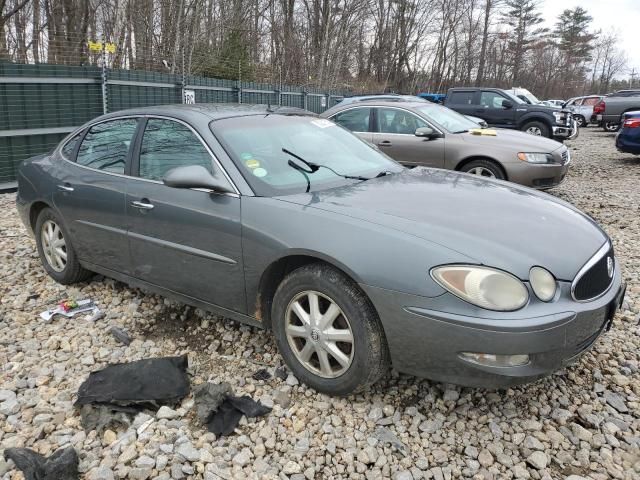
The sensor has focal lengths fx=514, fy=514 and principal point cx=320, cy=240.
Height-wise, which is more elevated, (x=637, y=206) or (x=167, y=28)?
(x=167, y=28)

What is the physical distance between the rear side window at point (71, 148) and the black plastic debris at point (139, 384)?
2.00 metres

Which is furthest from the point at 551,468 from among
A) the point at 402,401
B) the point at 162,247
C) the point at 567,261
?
the point at 162,247

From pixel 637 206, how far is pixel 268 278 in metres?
6.81

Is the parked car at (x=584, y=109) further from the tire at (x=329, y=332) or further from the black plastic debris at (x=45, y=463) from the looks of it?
the black plastic debris at (x=45, y=463)

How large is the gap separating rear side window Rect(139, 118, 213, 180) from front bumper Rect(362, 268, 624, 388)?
1.53m


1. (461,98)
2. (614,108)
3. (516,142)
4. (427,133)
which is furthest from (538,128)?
(614,108)

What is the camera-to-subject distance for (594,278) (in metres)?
2.58

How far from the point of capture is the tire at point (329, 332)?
250cm

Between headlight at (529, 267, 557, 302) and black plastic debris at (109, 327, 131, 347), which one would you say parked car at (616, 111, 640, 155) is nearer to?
headlight at (529, 267, 557, 302)

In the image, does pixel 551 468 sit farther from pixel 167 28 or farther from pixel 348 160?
pixel 167 28

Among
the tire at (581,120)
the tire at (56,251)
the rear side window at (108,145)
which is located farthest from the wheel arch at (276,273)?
the tire at (581,120)

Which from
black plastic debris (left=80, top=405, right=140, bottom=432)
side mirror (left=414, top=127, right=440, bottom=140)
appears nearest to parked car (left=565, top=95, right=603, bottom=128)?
side mirror (left=414, top=127, right=440, bottom=140)

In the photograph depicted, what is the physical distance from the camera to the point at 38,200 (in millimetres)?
4297

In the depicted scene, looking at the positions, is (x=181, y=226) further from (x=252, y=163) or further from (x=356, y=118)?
(x=356, y=118)
